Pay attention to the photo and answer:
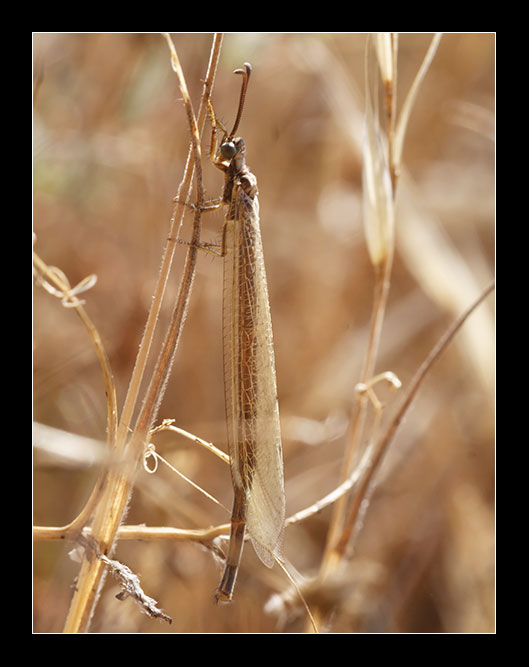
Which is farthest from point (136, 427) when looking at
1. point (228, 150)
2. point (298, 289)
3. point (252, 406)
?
point (298, 289)

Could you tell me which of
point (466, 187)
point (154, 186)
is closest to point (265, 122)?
point (154, 186)

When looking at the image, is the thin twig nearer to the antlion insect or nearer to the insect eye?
the antlion insect

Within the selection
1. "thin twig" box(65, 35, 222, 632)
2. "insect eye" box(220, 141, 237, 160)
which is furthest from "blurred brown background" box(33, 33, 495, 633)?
"thin twig" box(65, 35, 222, 632)

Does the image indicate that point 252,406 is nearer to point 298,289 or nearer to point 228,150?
point 228,150

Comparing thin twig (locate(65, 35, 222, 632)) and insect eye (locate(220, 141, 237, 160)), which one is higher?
insect eye (locate(220, 141, 237, 160))

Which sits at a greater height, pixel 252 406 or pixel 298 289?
pixel 298 289

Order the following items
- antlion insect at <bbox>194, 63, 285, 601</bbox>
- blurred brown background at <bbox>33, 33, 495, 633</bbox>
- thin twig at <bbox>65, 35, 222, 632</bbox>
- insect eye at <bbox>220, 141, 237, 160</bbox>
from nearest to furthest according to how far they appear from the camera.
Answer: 1. thin twig at <bbox>65, 35, 222, 632</bbox>
2. antlion insect at <bbox>194, 63, 285, 601</bbox>
3. insect eye at <bbox>220, 141, 237, 160</bbox>
4. blurred brown background at <bbox>33, 33, 495, 633</bbox>
